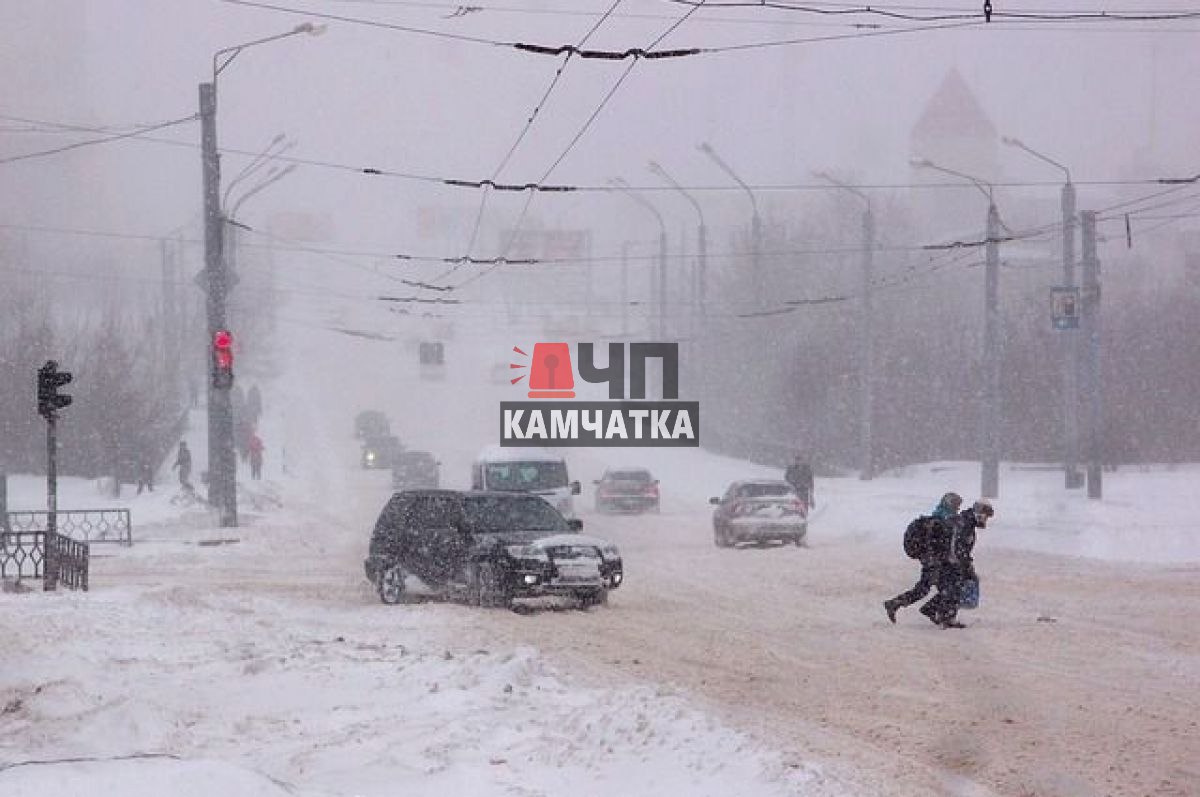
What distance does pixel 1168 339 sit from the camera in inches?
2328

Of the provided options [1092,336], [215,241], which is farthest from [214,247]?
[1092,336]

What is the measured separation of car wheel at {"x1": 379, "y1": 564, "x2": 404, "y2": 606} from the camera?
22.2m

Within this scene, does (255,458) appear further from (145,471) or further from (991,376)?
(991,376)

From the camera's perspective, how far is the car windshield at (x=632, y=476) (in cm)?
5003

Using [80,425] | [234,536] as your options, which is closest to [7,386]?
[80,425]

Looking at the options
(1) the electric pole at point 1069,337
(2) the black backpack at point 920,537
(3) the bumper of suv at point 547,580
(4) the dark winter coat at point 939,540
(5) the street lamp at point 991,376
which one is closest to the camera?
→ (4) the dark winter coat at point 939,540

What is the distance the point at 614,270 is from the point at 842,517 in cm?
13058

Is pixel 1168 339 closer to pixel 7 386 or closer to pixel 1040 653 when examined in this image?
pixel 7 386

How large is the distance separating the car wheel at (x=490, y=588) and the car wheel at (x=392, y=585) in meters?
1.70

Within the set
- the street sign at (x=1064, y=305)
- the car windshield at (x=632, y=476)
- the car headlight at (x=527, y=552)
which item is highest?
the street sign at (x=1064, y=305)

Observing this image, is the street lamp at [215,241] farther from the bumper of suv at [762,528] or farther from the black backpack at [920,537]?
the black backpack at [920,537]

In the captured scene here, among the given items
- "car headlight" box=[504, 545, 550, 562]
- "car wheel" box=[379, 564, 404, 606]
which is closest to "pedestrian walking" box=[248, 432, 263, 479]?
"car wheel" box=[379, 564, 404, 606]

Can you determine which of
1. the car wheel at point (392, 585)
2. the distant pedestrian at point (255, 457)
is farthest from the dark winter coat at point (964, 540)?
the distant pedestrian at point (255, 457)

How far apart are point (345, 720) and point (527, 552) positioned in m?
8.53
